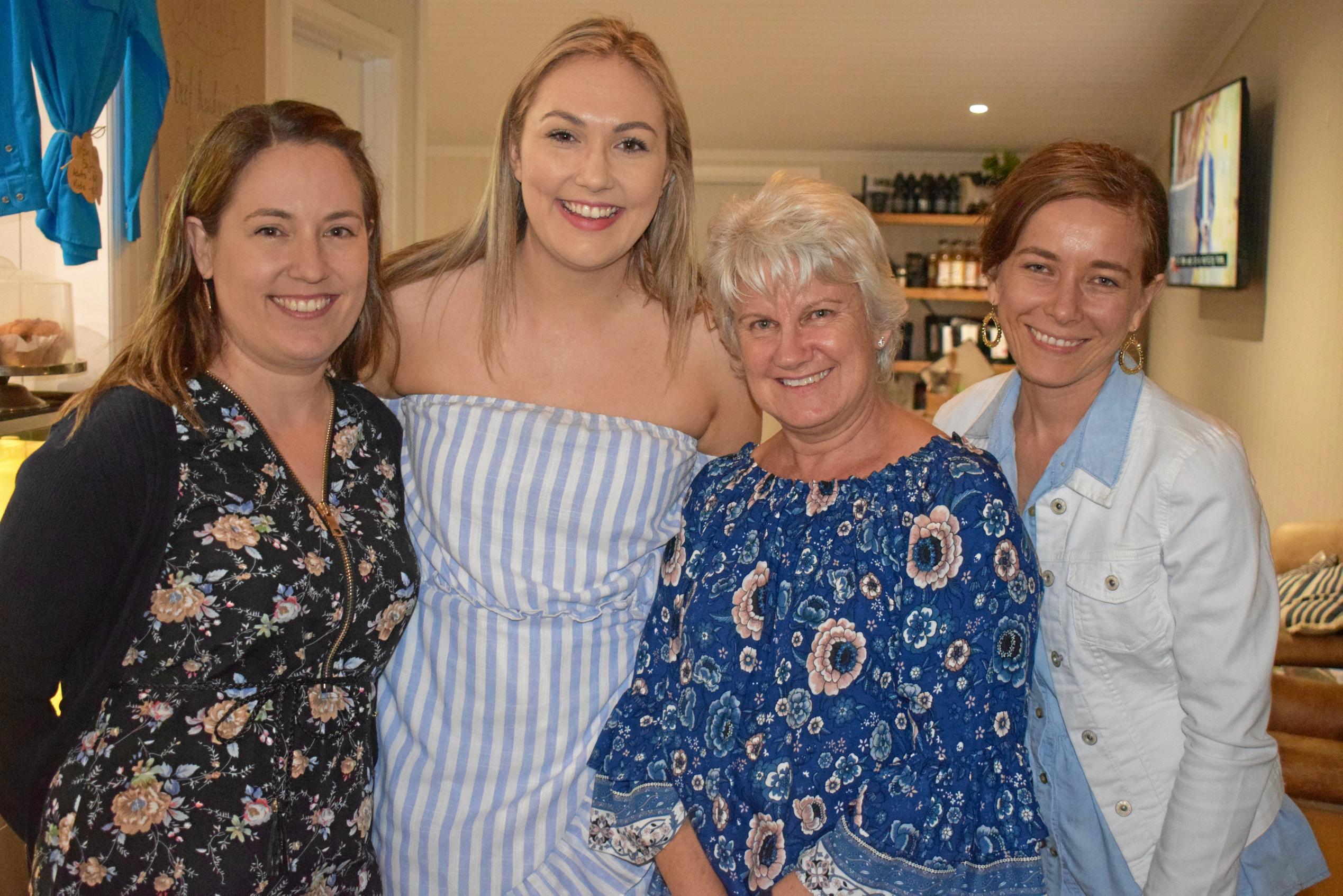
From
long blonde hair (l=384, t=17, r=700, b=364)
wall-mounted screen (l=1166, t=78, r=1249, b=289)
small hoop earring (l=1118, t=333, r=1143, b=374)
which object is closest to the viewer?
small hoop earring (l=1118, t=333, r=1143, b=374)

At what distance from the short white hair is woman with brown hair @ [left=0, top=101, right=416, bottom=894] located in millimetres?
557

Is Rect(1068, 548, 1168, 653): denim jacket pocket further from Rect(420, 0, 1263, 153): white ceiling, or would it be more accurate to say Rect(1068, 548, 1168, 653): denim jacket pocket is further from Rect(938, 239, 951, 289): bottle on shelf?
Rect(938, 239, 951, 289): bottle on shelf

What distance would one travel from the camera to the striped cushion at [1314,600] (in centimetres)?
343

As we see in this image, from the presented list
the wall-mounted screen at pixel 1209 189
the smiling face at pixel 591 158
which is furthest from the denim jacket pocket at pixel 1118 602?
the wall-mounted screen at pixel 1209 189

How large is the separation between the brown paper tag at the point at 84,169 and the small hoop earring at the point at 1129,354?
257 cm

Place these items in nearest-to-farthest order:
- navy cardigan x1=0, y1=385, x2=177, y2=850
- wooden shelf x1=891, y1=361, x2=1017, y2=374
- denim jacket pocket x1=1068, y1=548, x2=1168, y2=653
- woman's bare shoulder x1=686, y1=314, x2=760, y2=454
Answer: navy cardigan x1=0, y1=385, x2=177, y2=850
denim jacket pocket x1=1068, y1=548, x2=1168, y2=653
woman's bare shoulder x1=686, y1=314, x2=760, y2=454
wooden shelf x1=891, y1=361, x2=1017, y2=374

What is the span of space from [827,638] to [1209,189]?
5466 millimetres

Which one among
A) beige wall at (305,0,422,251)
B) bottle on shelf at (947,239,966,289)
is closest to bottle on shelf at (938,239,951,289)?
bottle on shelf at (947,239,966,289)

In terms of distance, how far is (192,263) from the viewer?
156 cm

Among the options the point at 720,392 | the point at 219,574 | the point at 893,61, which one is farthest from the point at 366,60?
the point at 219,574

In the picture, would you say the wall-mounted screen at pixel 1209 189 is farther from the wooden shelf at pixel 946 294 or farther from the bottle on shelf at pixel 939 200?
the bottle on shelf at pixel 939 200

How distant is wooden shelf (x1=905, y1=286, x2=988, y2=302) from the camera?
9664mm

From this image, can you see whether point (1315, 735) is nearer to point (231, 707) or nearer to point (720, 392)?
point (720, 392)

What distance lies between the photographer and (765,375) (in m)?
1.66
